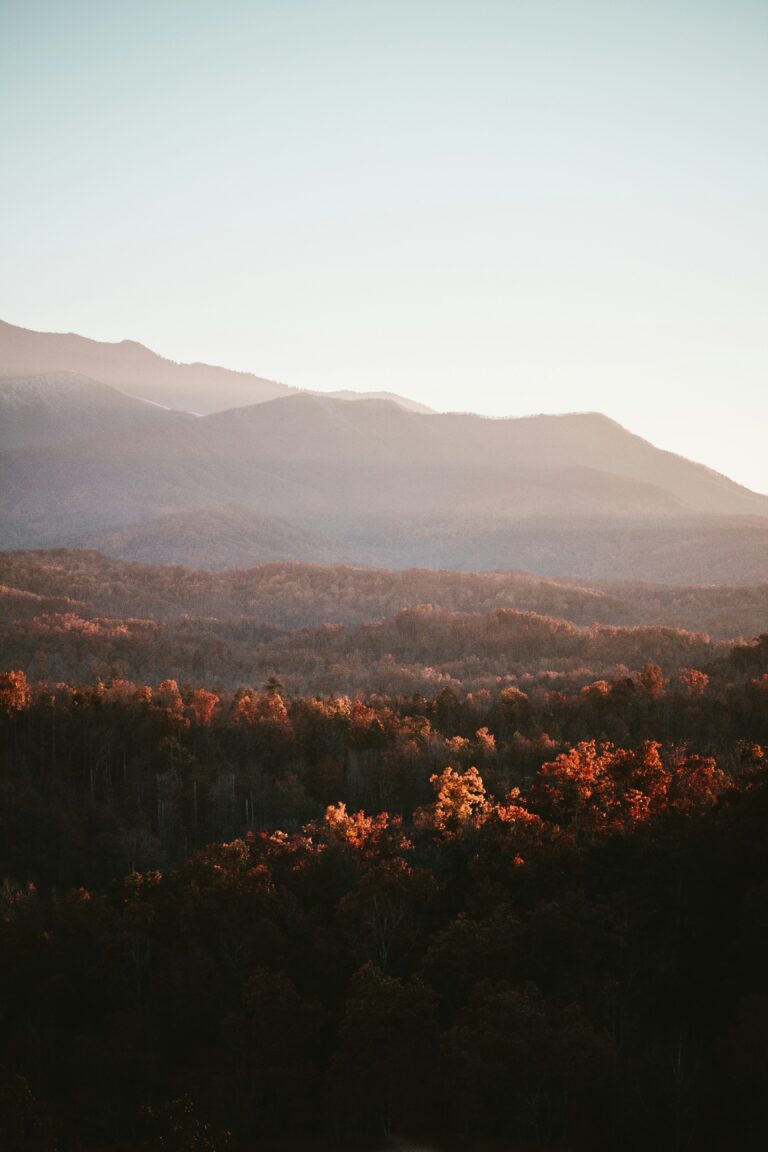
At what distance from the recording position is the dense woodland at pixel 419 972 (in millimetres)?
22828

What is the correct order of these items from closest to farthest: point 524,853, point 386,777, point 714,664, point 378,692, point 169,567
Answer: point 524,853
point 386,777
point 714,664
point 378,692
point 169,567

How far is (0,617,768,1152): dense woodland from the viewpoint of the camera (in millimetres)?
22828

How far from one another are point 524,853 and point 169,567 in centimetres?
13067

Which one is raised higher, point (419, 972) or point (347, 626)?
point (347, 626)

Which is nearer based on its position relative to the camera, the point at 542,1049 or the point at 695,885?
the point at 542,1049

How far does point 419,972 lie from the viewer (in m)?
28.4

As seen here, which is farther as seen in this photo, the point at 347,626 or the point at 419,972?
the point at 347,626

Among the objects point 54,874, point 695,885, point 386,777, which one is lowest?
point 54,874

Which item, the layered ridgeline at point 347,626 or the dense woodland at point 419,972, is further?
the layered ridgeline at point 347,626

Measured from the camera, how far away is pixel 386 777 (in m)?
49.1

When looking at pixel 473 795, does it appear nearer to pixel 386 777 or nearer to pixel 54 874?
pixel 386 777

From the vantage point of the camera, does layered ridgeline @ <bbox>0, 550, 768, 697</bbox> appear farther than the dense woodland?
Yes

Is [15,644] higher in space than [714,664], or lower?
lower

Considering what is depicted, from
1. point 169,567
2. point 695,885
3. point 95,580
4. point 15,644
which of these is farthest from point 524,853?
point 169,567
